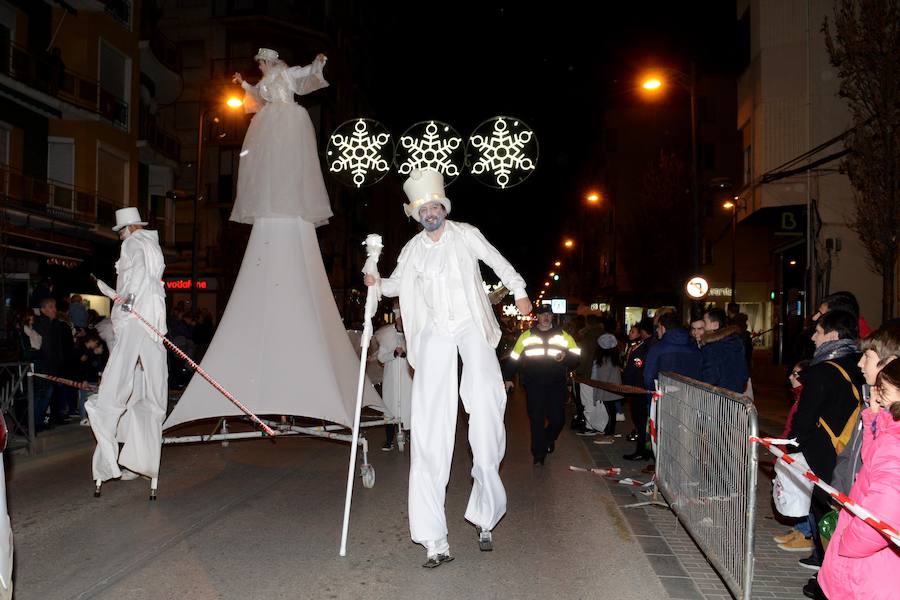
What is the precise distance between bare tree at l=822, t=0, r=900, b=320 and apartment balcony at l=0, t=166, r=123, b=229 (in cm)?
1915

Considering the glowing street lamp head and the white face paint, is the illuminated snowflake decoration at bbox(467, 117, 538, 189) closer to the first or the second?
the white face paint

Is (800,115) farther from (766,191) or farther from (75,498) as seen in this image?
(75,498)

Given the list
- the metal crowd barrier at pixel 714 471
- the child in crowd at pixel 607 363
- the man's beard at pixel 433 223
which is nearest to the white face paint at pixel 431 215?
the man's beard at pixel 433 223

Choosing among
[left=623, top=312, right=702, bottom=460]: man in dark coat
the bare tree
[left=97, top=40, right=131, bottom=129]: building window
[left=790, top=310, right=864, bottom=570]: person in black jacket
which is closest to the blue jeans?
[left=623, top=312, right=702, bottom=460]: man in dark coat

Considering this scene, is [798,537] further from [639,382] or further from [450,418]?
[639,382]

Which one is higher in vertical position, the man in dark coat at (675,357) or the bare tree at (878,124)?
the bare tree at (878,124)

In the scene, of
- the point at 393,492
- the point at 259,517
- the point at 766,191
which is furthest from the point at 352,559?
the point at 766,191

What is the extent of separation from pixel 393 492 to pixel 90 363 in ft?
25.0

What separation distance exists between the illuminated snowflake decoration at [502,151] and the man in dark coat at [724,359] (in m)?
3.53

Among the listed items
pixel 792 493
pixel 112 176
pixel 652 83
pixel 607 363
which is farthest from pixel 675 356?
pixel 112 176

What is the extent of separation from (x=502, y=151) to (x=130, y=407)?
540 centimetres

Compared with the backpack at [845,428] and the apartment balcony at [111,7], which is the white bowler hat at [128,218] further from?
the apartment balcony at [111,7]

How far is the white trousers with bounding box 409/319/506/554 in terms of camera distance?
5.29 m

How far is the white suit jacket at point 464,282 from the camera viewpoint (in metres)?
5.59
